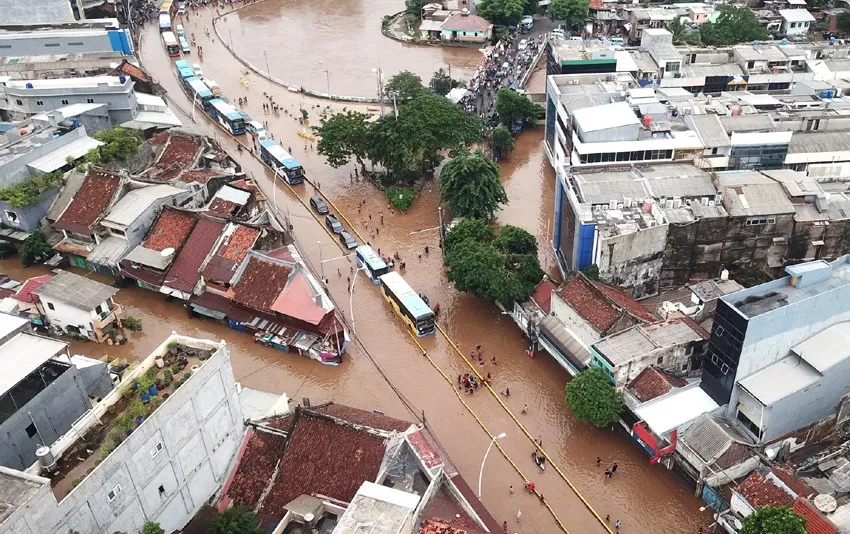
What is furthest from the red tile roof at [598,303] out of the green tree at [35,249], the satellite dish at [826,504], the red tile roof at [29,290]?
the green tree at [35,249]

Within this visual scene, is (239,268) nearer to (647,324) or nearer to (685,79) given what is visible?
(647,324)

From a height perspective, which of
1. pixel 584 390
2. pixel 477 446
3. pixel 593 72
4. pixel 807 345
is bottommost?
pixel 477 446

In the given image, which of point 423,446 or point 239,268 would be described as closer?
point 423,446

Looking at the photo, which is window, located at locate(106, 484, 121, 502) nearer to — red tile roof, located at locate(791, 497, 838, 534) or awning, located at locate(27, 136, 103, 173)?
red tile roof, located at locate(791, 497, 838, 534)

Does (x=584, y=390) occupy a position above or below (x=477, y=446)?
above

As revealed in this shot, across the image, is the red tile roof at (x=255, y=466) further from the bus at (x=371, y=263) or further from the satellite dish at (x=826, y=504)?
the satellite dish at (x=826, y=504)

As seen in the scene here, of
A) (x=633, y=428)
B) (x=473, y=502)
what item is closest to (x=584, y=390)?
(x=633, y=428)

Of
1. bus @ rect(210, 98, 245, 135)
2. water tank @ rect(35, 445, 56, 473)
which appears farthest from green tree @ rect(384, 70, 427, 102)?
water tank @ rect(35, 445, 56, 473)
